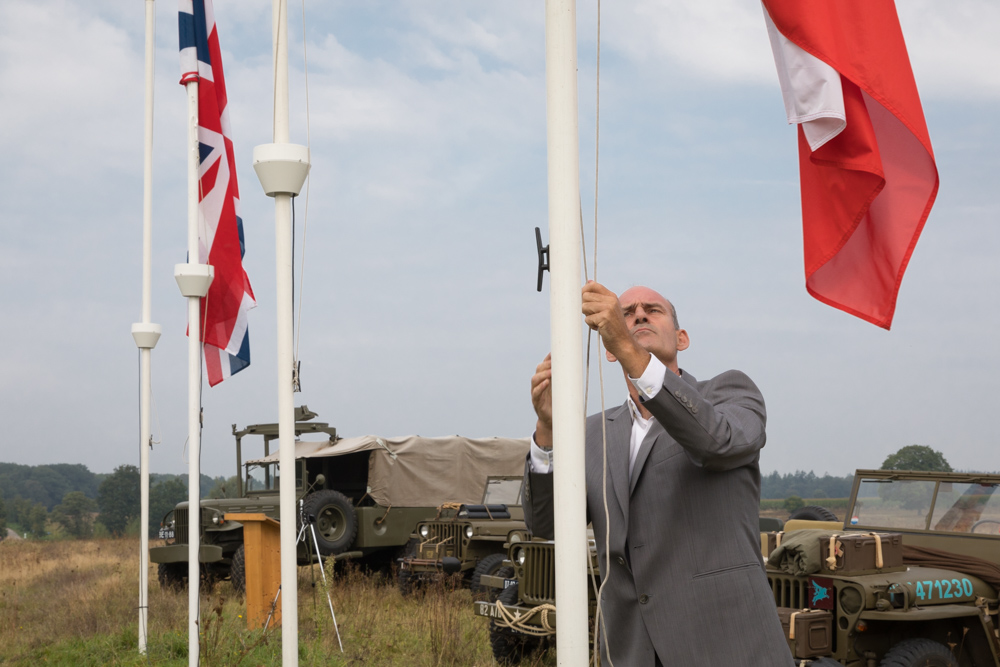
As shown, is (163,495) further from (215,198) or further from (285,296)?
(285,296)

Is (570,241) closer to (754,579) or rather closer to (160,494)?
(754,579)

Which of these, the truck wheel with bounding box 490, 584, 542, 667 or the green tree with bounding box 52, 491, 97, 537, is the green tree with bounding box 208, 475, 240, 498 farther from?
the green tree with bounding box 52, 491, 97, 537

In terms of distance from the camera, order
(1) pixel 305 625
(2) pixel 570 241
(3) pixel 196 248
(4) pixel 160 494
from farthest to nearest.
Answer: (4) pixel 160 494
(1) pixel 305 625
(3) pixel 196 248
(2) pixel 570 241

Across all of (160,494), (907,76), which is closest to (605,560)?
(907,76)

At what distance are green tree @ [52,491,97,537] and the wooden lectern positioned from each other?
41.3 m

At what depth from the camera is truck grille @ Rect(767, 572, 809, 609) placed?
605cm

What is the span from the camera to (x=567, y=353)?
2215 mm

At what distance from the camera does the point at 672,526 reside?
7.86 ft

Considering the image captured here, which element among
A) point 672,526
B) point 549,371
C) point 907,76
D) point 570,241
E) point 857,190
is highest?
point 907,76

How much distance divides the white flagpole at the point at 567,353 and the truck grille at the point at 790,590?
424 centimetres

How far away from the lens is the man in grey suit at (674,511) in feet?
7.07

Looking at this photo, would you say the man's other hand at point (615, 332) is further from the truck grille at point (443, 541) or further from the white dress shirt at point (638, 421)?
the truck grille at point (443, 541)

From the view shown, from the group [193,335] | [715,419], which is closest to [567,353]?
[715,419]

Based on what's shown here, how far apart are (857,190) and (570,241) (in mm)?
1029
